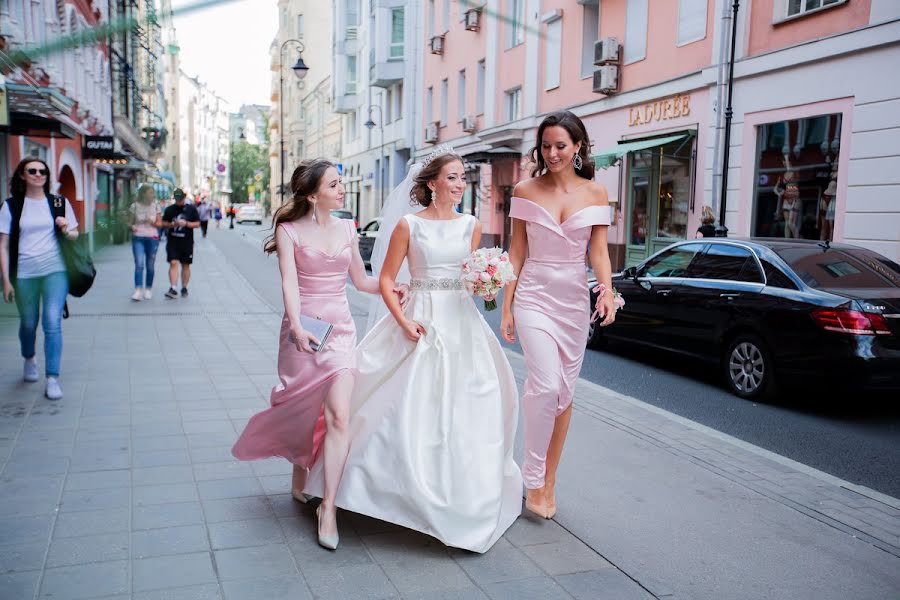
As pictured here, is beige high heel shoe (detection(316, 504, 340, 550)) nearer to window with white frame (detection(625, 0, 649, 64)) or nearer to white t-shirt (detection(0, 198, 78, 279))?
white t-shirt (detection(0, 198, 78, 279))

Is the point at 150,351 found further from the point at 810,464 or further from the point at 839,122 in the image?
the point at 839,122

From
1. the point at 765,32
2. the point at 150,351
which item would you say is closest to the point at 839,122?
the point at 765,32

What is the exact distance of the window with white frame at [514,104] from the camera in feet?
83.9

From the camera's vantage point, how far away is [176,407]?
6258mm

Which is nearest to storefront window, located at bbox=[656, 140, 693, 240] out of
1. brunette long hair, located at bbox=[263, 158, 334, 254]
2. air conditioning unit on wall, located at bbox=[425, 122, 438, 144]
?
brunette long hair, located at bbox=[263, 158, 334, 254]

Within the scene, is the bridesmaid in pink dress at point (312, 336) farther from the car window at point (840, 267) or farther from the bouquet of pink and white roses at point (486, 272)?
the car window at point (840, 267)

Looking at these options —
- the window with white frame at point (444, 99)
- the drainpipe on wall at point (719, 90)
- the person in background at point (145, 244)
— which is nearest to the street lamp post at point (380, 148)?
the window with white frame at point (444, 99)

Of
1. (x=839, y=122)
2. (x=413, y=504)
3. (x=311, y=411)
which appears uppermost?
(x=839, y=122)

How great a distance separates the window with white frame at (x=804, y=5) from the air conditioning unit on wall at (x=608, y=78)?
5.42 metres

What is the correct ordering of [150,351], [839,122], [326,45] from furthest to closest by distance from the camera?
1. [326,45]
2. [839,122]
3. [150,351]

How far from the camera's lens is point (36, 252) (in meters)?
6.37

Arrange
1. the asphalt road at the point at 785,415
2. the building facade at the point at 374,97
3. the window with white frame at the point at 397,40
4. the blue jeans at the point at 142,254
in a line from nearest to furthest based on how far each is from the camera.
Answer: the asphalt road at the point at 785,415, the blue jeans at the point at 142,254, the building facade at the point at 374,97, the window with white frame at the point at 397,40

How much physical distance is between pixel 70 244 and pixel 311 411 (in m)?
3.61

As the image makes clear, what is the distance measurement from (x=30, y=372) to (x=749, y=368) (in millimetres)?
6370
